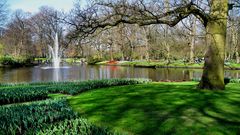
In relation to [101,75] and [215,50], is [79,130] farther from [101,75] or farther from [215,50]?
[101,75]

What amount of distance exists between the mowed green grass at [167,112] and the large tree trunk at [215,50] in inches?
29.3

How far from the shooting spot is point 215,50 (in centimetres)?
1062

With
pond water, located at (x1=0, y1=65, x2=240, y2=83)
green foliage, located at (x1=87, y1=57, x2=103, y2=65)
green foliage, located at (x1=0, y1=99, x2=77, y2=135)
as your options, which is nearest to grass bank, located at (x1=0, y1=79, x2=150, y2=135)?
green foliage, located at (x1=0, y1=99, x2=77, y2=135)

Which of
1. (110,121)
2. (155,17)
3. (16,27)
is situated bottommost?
(110,121)

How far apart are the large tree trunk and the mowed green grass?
0.74 metres

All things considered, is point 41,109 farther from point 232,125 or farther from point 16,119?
point 232,125

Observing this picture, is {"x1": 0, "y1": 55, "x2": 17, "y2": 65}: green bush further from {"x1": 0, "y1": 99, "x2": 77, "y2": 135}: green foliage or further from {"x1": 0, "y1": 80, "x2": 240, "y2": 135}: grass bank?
{"x1": 0, "y1": 99, "x2": 77, "y2": 135}: green foliage

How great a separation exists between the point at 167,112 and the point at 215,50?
4.45 m

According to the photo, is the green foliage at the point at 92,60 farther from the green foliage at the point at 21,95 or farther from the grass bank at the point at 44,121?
the grass bank at the point at 44,121

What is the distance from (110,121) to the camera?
6.79m

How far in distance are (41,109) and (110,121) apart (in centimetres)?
183

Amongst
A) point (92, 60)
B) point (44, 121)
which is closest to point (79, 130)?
point (44, 121)

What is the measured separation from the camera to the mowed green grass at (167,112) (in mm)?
6070

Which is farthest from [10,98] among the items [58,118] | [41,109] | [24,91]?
[58,118]
